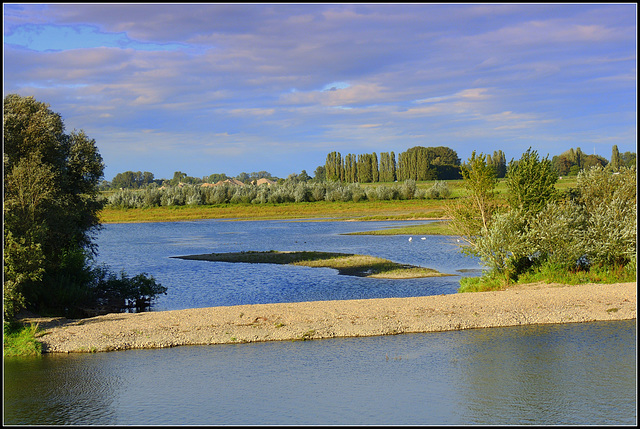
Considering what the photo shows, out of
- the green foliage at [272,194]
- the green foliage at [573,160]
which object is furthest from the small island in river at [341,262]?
the green foliage at [573,160]

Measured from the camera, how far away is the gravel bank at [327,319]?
64.5 ft

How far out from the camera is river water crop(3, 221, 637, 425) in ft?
44.2

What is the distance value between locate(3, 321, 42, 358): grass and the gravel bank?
32cm

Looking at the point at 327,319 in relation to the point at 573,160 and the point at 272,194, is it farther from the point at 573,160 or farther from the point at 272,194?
→ the point at 573,160

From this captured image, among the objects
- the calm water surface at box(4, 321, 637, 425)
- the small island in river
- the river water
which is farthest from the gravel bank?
the small island in river

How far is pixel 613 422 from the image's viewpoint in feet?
41.3

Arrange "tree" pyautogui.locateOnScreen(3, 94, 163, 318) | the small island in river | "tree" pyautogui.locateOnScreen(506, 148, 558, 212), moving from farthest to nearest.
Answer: the small island in river < "tree" pyautogui.locateOnScreen(506, 148, 558, 212) < "tree" pyautogui.locateOnScreen(3, 94, 163, 318)

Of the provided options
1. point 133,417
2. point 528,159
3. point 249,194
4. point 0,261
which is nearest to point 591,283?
point 528,159

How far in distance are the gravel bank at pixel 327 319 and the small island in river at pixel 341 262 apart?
1061cm

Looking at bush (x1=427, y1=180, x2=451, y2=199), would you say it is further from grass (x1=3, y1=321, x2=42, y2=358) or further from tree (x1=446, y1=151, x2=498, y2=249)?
grass (x1=3, y1=321, x2=42, y2=358)

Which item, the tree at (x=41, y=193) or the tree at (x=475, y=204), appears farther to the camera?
the tree at (x=475, y=204)

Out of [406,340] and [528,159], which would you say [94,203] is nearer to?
[406,340]

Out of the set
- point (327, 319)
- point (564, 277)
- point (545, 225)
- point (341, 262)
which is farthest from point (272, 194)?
point (327, 319)

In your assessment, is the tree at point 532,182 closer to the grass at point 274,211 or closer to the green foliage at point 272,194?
the grass at point 274,211
